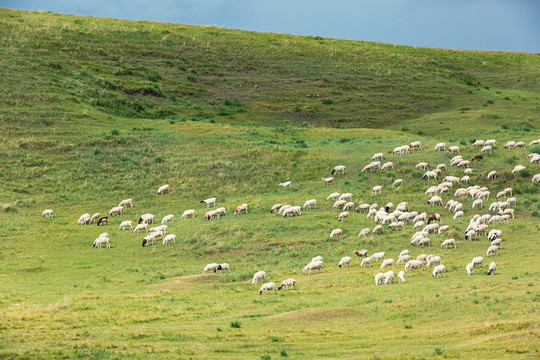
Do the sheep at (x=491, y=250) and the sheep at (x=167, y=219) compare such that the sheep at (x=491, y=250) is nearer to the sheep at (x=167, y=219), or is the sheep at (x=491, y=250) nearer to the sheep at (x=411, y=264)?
the sheep at (x=411, y=264)

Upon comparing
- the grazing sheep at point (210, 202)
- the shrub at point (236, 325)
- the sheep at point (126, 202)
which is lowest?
the shrub at point (236, 325)

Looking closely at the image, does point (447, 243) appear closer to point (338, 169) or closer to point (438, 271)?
point (438, 271)

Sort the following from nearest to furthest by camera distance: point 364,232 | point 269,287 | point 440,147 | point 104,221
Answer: point 269,287 < point 364,232 < point 104,221 < point 440,147

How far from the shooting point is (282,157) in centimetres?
5503

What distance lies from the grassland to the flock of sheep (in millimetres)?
639

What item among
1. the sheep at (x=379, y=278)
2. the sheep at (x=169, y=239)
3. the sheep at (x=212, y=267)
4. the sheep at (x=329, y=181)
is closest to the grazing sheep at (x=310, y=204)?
the sheep at (x=329, y=181)

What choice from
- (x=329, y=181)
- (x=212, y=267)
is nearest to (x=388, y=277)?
(x=212, y=267)

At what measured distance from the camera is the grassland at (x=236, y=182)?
20078 mm

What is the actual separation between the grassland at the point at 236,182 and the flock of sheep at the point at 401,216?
25.1 inches

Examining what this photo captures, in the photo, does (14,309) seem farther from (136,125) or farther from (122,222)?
(136,125)

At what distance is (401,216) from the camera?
126 ft

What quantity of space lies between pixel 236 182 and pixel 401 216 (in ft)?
53.5

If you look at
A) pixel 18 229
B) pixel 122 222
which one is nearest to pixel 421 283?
pixel 122 222

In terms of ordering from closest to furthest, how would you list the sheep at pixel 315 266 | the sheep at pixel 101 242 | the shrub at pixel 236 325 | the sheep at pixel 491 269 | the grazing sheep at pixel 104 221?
the shrub at pixel 236 325
the sheep at pixel 491 269
the sheep at pixel 315 266
the sheep at pixel 101 242
the grazing sheep at pixel 104 221
